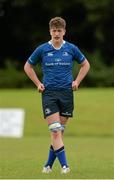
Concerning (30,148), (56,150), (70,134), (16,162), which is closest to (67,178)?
(56,150)

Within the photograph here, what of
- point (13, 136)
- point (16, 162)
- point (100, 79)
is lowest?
point (100, 79)

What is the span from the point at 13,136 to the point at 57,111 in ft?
44.2

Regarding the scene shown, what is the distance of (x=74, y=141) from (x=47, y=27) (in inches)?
964

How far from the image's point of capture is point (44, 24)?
46875mm

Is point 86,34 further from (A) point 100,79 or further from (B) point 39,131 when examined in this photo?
(B) point 39,131

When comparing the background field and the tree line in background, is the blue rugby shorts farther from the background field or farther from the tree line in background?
the tree line in background

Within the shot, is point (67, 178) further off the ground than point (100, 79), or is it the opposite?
point (67, 178)

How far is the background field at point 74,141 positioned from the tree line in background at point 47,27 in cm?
1169

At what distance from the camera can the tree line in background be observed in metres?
45.8

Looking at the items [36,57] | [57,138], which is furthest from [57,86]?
[57,138]

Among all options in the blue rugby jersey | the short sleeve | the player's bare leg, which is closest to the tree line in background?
the short sleeve

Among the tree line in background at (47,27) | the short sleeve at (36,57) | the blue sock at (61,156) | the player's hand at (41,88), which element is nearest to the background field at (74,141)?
the blue sock at (61,156)

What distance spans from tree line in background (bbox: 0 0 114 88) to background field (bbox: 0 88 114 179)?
11.7 metres

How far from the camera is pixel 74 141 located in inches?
884
